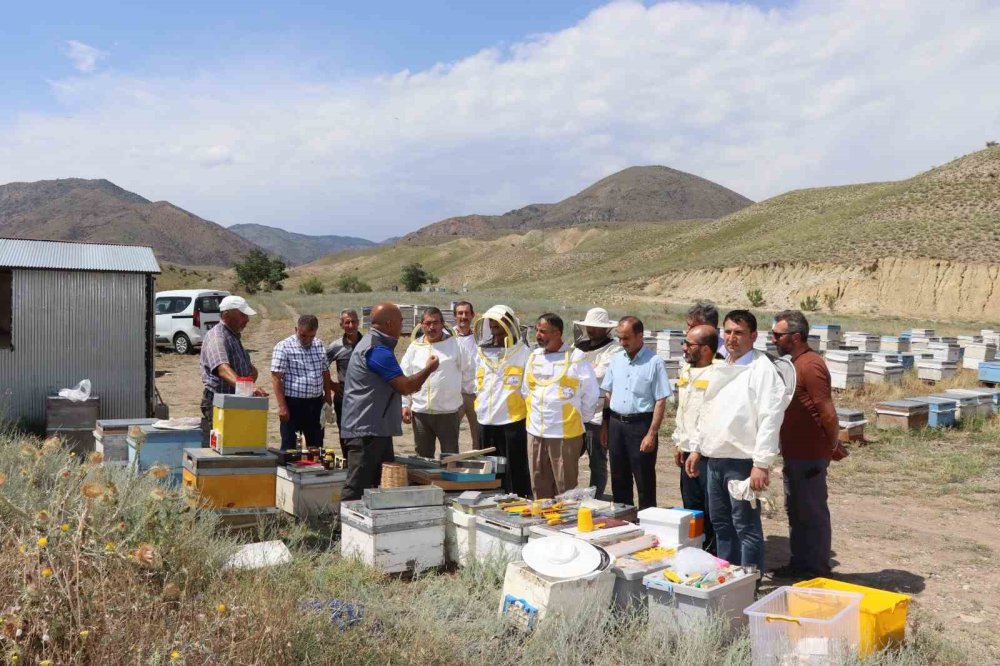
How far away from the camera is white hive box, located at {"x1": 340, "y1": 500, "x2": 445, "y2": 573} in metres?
5.05

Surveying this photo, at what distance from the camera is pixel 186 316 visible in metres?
21.2

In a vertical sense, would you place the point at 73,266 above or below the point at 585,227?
below

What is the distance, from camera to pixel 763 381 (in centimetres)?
492

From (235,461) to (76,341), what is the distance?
226 inches

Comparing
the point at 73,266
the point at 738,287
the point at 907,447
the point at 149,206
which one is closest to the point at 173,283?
the point at 738,287

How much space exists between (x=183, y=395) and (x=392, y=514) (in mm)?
11611

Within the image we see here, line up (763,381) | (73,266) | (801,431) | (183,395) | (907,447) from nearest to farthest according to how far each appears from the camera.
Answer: (763,381)
(801,431)
(73,266)
(907,447)
(183,395)

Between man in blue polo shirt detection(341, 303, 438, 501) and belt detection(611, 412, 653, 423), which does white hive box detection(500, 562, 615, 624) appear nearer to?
man in blue polo shirt detection(341, 303, 438, 501)

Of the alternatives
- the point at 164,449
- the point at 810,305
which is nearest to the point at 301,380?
the point at 164,449

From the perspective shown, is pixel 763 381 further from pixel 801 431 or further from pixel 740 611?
pixel 740 611

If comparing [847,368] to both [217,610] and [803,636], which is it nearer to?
[803,636]

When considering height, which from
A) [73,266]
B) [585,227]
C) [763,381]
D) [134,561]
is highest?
[585,227]

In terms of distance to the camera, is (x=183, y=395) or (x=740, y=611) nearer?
(x=740, y=611)

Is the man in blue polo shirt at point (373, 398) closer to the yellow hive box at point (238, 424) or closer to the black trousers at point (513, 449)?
the yellow hive box at point (238, 424)
